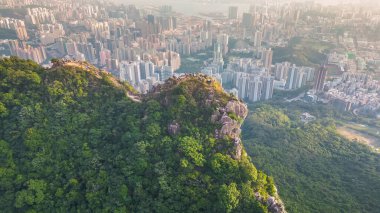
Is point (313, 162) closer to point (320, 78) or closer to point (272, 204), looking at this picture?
point (272, 204)

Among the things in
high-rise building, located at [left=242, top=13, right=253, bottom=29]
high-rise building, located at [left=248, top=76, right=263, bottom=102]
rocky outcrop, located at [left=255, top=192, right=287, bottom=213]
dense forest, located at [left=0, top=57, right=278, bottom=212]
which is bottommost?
high-rise building, located at [left=248, top=76, right=263, bottom=102]

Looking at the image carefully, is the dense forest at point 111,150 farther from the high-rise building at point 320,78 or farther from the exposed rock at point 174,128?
the high-rise building at point 320,78

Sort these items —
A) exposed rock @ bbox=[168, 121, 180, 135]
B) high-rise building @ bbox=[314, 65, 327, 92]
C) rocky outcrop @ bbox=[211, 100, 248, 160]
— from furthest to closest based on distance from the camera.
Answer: high-rise building @ bbox=[314, 65, 327, 92] → exposed rock @ bbox=[168, 121, 180, 135] → rocky outcrop @ bbox=[211, 100, 248, 160]

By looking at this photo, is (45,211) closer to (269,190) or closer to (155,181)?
(155,181)

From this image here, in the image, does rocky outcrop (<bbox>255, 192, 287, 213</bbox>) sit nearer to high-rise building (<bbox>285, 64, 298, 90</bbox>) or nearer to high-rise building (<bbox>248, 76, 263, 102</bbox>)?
high-rise building (<bbox>248, 76, 263, 102</bbox>)

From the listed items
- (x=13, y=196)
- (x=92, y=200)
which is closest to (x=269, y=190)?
(x=92, y=200)

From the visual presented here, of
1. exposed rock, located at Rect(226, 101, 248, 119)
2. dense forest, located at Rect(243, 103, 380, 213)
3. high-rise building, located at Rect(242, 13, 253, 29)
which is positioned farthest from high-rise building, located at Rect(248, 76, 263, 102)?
high-rise building, located at Rect(242, 13, 253, 29)
